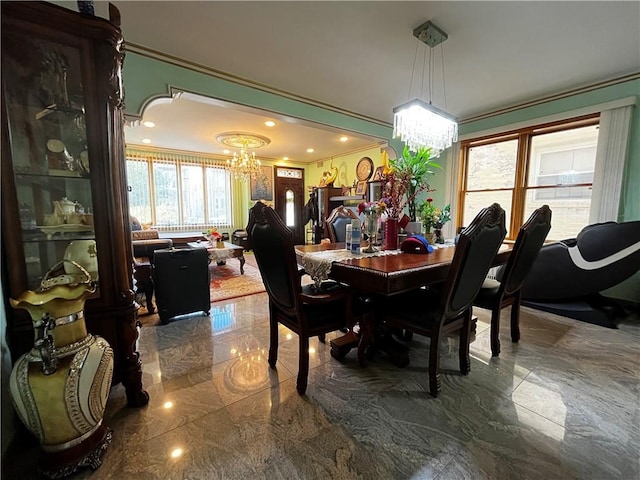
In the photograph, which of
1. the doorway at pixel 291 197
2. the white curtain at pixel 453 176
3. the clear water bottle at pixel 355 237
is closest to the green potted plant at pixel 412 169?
the clear water bottle at pixel 355 237

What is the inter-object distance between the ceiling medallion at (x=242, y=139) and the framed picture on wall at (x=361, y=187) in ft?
7.07

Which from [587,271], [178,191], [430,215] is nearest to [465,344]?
[430,215]

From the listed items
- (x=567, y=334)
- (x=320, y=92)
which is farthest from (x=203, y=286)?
(x=567, y=334)

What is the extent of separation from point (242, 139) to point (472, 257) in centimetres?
467

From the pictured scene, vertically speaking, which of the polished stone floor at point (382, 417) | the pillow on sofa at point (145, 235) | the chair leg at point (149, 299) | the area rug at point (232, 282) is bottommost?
the polished stone floor at point (382, 417)

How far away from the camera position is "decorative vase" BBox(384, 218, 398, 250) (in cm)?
218

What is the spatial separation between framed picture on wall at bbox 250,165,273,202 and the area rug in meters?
2.51

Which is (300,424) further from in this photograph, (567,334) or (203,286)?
(567,334)

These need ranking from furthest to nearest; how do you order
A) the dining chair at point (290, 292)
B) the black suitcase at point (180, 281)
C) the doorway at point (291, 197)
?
the doorway at point (291, 197), the black suitcase at point (180, 281), the dining chair at point (290, 292)

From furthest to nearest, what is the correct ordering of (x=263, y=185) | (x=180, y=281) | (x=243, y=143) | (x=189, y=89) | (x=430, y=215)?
(x=263, y=185)
(x=243, y=143)
(x=180, y=281)
(x=189, y=89)
(x=430, y=215)

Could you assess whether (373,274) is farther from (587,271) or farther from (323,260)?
(587,271)

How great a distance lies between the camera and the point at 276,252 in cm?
150

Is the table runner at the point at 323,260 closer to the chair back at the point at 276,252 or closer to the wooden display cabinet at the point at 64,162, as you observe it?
the chair back at the point at 276,252

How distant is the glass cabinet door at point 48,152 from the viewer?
1.23 m
